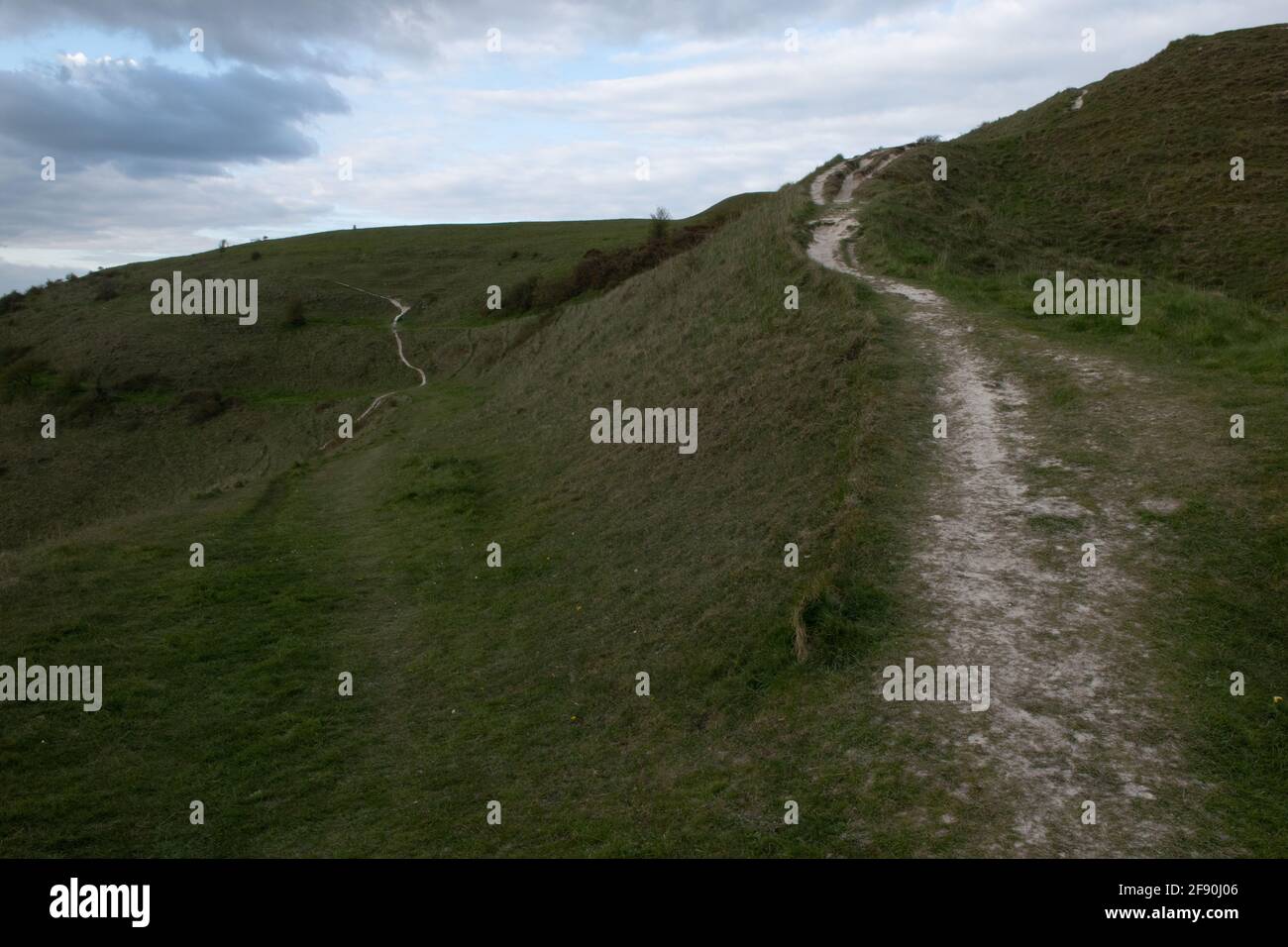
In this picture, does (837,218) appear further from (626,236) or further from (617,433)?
(626,236)

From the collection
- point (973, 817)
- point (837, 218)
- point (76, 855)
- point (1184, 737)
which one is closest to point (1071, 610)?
point (1184, 737)

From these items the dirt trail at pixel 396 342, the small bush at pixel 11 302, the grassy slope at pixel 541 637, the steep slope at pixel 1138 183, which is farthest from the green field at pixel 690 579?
the small bush at pixel 11 302

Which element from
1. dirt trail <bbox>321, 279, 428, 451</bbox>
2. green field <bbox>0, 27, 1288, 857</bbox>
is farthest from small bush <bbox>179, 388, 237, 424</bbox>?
green field <bbox>0, 27, 1288, 857</bbox>

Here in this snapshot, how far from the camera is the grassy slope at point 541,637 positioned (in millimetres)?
8391

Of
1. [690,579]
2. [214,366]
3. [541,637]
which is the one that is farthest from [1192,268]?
[214,366]

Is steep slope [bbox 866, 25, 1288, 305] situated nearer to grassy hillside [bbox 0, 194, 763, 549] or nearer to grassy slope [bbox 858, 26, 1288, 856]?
grassy slope [bbox 858, 26, 1288, 856]

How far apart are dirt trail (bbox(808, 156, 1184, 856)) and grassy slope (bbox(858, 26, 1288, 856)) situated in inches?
19.5

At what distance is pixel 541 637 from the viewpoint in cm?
1292

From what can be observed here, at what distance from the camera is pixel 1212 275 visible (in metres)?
26.5

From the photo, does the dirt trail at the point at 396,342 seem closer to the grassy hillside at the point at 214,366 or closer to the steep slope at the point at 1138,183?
the grassy hillside at the point at 214,366

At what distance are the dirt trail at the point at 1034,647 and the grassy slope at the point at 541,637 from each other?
478 millimetres

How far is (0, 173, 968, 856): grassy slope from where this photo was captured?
8391 mm

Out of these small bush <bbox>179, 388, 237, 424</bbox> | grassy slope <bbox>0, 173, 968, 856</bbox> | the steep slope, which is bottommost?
grassy slope <bbox>0, 173, 968, 856</bbox>

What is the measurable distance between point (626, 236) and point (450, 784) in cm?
6827
